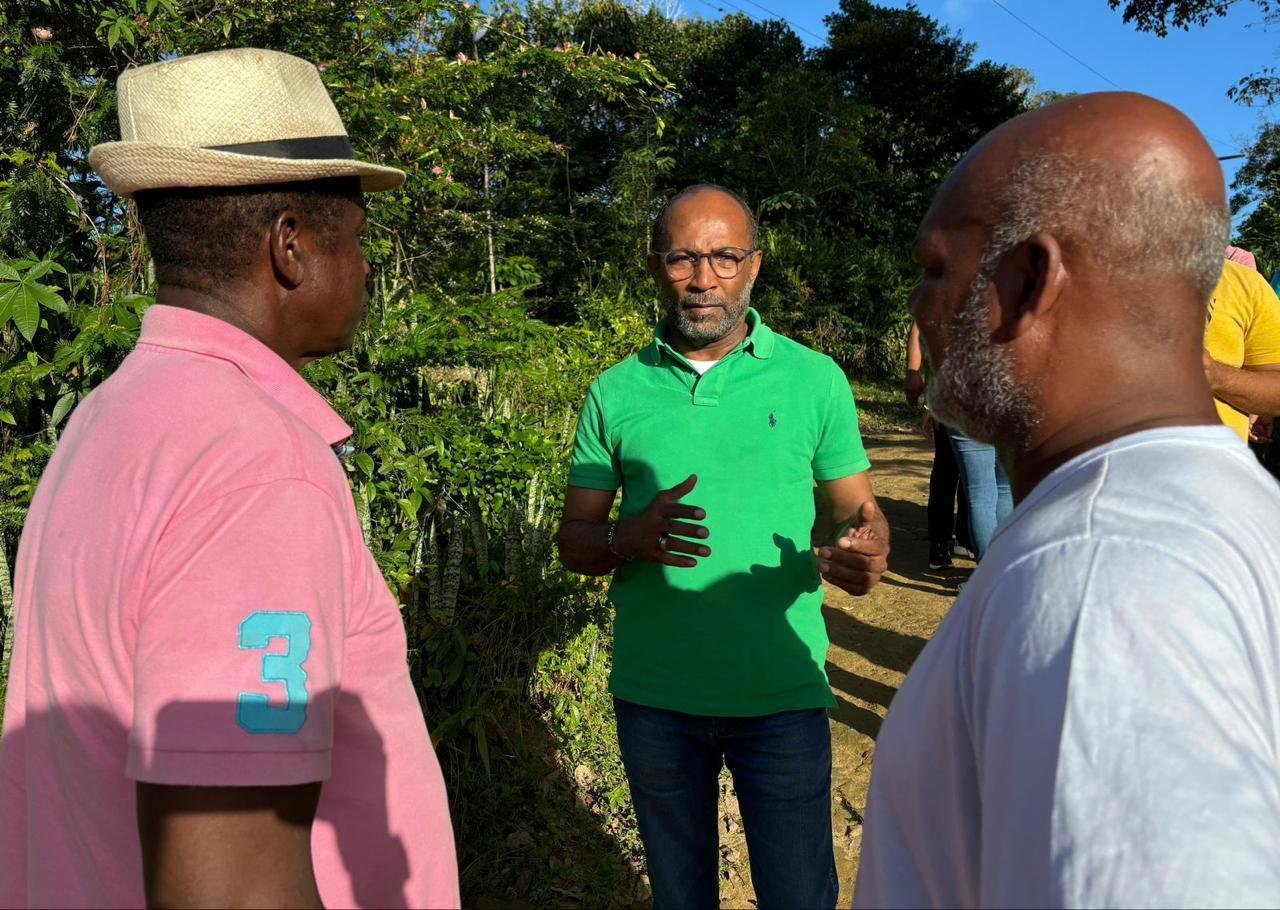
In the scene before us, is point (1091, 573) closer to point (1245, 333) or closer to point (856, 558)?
point (856, 558)

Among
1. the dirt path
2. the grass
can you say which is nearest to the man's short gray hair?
the dirt path

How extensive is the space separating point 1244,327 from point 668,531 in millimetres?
2206

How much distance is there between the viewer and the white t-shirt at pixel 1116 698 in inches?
27.6

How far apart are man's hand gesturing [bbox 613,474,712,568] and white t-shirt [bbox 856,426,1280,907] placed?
1208 millimetres

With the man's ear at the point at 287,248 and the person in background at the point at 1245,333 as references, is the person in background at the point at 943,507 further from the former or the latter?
the man's ear at the point at 287,248

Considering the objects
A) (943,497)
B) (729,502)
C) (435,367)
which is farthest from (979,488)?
(729,502)

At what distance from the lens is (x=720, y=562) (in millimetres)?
2322

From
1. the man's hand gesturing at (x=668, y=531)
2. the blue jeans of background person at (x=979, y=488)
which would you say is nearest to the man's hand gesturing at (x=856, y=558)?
the man's hand gesturing at (x=668, y=531)

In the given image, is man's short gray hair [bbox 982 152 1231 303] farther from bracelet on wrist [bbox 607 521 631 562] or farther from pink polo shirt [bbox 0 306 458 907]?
bracelet on wrist [bbox 607 521 631 562]

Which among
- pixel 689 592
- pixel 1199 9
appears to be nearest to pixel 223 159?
pixel 689 592

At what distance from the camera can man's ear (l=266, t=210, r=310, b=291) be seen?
1282 mm

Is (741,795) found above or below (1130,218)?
below

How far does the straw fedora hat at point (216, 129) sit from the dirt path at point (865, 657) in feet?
7.30

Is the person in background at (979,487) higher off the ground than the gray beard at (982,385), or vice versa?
the gray beard at (982,385)
